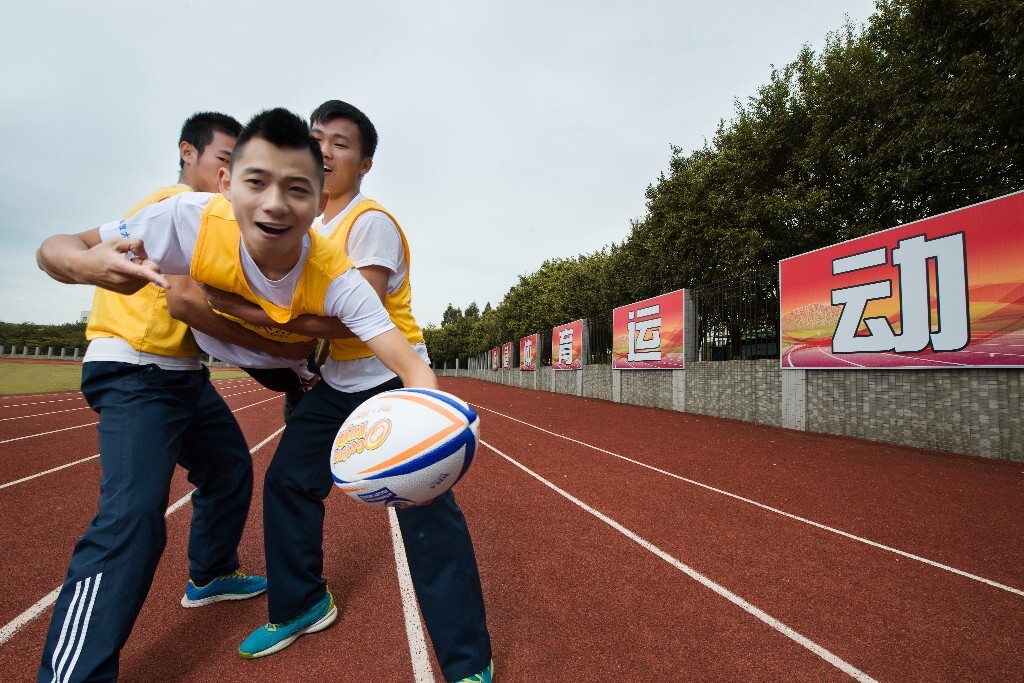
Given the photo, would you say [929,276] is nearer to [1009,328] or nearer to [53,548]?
[1009,328]

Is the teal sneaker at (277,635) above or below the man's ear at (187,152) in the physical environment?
below

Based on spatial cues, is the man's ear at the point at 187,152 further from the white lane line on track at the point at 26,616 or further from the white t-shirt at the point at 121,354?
the white lane line on track at the point at 26,616

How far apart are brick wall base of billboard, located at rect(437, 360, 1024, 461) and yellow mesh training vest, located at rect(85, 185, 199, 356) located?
32.2 ft

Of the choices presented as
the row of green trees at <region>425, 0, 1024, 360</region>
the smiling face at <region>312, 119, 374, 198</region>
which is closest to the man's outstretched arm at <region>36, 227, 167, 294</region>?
the smiling face at <region>312, 119, 374, 198</region>

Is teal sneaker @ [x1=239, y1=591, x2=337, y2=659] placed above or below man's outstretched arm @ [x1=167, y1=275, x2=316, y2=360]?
below

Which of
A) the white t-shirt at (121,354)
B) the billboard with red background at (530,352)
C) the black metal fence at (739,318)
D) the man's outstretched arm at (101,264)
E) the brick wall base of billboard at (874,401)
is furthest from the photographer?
the billboard with red background at (530,352)

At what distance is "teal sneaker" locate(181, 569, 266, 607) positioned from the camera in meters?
2.82

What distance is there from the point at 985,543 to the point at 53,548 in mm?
7324

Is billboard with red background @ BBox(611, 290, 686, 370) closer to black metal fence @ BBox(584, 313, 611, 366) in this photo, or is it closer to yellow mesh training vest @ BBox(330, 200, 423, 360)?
black metal fence @ BBox(584, 313, 611, 366)

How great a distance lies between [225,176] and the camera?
197 cm

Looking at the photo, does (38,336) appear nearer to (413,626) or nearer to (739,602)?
(413,626)

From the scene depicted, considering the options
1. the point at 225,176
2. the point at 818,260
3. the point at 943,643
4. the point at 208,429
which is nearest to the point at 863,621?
the point at 943,643

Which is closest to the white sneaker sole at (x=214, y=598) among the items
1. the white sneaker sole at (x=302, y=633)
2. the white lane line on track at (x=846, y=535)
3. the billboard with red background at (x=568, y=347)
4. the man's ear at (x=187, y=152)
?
the white sneaker sole at (x=302, y=633)

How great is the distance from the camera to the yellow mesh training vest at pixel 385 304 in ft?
6.89
